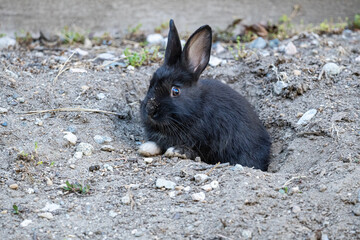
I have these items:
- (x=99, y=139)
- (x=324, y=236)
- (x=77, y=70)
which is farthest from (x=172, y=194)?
(x=77, y=70)

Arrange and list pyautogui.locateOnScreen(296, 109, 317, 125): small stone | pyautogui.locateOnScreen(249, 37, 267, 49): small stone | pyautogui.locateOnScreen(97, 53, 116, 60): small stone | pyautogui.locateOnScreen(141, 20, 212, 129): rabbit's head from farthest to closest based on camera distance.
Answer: pyautogui.locateOnScreen(249, 37, 267, 49): small stone → pyautogui.locateOnScreen(97, 53, 116, 60): small stone → pyautogui.locateOnScreen(296, 109, 317, 125): small stone → pyautogui.locateOnScreen(141, 20, 212, 129): rabbit's head

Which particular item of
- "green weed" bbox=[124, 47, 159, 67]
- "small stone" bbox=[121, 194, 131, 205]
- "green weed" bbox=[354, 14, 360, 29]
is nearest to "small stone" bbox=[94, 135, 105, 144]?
"small stone" bbox=[121, 194, 131, 205]

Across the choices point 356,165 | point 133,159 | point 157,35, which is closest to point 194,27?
point 157,35

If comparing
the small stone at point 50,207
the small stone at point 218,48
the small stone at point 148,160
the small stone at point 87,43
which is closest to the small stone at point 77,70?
the small stone at point 87,43

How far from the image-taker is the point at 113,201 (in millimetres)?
3898

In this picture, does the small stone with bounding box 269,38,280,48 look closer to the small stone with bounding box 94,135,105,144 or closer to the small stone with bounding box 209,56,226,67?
the small stone with bounding box 209,56,226,67

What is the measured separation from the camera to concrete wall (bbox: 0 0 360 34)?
7.78 meters

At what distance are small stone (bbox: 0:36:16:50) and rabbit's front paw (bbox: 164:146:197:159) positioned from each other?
345 centimetres

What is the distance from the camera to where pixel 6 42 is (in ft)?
23.0

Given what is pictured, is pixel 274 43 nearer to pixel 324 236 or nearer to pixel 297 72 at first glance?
pixel 297 72

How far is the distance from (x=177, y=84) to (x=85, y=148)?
3.80 ft

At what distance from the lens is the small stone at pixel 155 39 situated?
7406mm

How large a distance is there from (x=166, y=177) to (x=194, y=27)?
4449 millimetres

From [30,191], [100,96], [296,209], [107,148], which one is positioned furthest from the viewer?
[100,96]
